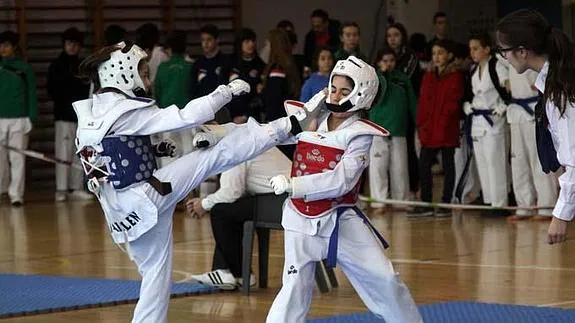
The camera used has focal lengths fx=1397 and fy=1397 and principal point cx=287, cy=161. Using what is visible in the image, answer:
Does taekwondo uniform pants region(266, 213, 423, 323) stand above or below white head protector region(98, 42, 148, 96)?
below

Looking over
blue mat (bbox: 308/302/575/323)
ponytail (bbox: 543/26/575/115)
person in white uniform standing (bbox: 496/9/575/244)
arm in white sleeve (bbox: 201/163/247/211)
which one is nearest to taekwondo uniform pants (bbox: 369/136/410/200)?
arm in white sleeve (bbox: 201/163/247/211)

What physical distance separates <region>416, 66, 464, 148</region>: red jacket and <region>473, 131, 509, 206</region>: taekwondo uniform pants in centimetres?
27

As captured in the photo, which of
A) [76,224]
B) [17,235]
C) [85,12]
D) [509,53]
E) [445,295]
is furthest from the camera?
[85,12]

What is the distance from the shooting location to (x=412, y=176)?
46.3 feet

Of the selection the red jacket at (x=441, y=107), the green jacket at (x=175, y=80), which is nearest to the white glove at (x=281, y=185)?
the red jacket at (x=441, y=107)

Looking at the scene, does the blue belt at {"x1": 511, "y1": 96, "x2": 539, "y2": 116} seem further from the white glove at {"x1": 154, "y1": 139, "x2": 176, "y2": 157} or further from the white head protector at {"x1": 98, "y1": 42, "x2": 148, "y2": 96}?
the white head protector at {"x1": 98, "y1": 42, "x2": 148, "y2": 96}

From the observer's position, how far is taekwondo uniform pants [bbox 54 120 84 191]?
608 inches

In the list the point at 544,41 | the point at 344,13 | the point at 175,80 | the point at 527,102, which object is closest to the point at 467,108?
the point at 527,102

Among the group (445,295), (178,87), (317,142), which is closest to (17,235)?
(178,87)

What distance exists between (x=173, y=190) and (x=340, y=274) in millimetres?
3252

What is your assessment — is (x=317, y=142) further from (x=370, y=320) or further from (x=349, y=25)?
(x=349, y=25)

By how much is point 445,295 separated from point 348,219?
7.68 ft

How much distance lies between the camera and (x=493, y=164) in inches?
494

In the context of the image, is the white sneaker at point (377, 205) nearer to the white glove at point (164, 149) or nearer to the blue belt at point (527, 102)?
the blue belt at point (527, 102)
